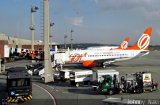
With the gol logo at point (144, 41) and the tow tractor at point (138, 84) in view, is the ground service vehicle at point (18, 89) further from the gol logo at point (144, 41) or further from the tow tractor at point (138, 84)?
the gol logo at point (144, 41)

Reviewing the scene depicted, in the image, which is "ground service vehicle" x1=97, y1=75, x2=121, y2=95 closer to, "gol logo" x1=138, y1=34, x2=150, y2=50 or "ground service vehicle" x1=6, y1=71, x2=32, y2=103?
"ground service vehicle" x1=6, y1=71, x2=32, y2=103

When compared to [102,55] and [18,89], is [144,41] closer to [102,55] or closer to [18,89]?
[102,55]

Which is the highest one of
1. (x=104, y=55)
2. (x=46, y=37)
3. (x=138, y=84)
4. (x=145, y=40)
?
(x=145, y=40)

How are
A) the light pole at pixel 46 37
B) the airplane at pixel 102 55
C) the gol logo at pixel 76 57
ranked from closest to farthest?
the light pole at pixel 46 37, the gol logo at pixel 76 57, the airplane at pixel 102 55

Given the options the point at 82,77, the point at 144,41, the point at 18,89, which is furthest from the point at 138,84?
the point at 144,41

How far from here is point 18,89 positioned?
3162 cm

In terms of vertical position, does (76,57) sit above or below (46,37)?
below

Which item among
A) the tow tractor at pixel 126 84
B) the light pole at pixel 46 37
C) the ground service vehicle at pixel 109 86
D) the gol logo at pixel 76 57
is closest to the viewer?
the ground service vehicle at pixel 109 86

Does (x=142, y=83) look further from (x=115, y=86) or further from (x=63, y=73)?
(x=63, y=73)

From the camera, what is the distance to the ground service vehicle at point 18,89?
103 feet

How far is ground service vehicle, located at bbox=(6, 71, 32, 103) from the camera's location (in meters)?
31.4

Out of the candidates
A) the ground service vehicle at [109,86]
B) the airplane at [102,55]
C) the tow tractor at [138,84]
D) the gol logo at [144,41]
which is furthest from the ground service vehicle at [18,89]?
the gol logo at [144,41]

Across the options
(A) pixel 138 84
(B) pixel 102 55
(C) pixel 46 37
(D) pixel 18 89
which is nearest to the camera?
(D) pixel 18 89

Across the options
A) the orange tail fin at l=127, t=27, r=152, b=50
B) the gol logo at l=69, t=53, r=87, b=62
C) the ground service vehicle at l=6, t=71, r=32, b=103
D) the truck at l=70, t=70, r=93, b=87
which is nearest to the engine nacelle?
the gol logo at l=69, t=53, r=87, b=62
